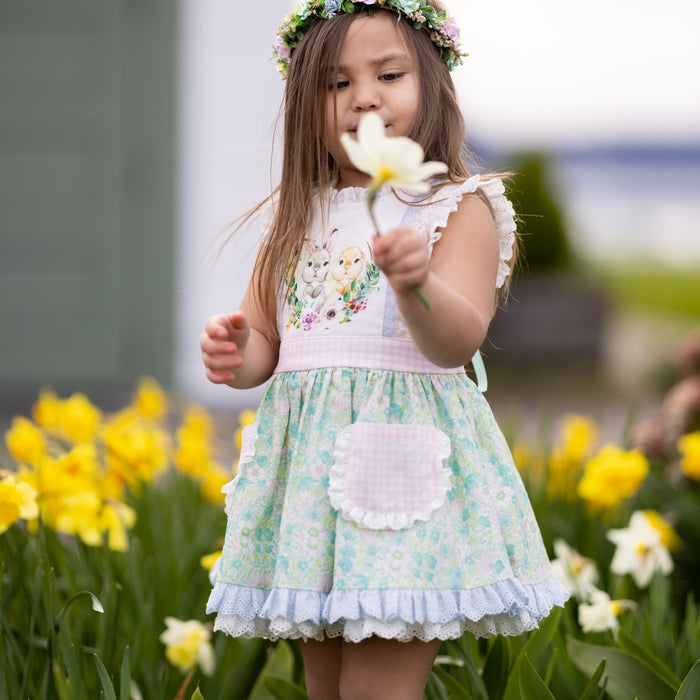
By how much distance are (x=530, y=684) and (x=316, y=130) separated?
33.1 inches

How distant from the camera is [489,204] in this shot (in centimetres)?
155

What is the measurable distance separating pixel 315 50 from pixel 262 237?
11.9 inches

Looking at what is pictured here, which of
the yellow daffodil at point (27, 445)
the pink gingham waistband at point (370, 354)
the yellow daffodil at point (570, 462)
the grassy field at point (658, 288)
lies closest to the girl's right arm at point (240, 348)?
the pink gingham waistband at point (370, 354)

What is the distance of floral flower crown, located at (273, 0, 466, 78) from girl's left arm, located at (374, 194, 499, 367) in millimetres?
245

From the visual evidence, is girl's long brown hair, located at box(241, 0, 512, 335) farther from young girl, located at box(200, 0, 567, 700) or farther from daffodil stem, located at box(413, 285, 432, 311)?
daffodil stem, located at box(413, 285, 432, 311)

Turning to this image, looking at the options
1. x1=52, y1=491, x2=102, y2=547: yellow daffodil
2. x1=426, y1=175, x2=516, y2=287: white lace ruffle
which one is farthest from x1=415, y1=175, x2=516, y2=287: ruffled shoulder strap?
x1=52, y1=491, x2=102, y2=547: yellow daffodil

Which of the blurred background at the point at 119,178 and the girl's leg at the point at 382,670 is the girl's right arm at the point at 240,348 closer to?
the girl's leg at the point at 382,670

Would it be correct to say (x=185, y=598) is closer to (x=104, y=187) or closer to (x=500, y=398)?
(x=104, y=187)

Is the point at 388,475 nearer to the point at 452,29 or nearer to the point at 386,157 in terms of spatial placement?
the point at 386,157

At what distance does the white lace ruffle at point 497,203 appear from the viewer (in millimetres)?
1517

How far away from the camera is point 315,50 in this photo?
60.8 inches

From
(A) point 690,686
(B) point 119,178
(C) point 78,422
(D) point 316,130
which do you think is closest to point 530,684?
(A) point 690,686

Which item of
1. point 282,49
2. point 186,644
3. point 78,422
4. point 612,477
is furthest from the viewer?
point 78,422

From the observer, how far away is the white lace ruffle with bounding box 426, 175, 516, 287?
1.52 m
